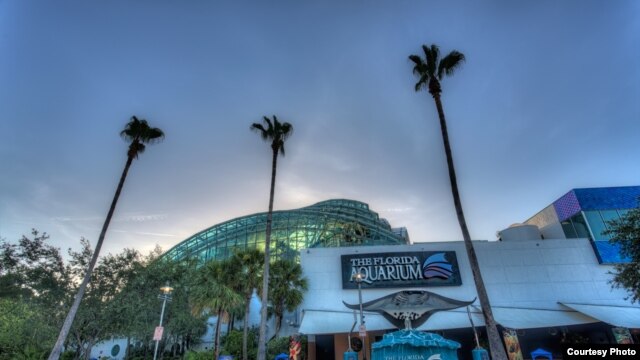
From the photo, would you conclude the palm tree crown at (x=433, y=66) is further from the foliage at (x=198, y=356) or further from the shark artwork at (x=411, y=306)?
the foliage at (x=198, y=356)

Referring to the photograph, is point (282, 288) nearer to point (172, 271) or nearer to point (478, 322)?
point (172, 271)

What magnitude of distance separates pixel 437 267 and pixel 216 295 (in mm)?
17397

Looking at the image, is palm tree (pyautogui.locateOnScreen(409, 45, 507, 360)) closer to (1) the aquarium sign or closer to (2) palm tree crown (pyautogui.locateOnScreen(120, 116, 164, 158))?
(1) the aquarium sign

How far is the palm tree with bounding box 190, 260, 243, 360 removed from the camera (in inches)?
875

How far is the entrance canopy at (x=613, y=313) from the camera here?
779 inches

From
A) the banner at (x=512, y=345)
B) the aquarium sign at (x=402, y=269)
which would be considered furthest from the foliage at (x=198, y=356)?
the banner at (x=512, y=345)

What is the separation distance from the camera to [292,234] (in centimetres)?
4741

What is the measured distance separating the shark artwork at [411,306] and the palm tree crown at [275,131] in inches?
494

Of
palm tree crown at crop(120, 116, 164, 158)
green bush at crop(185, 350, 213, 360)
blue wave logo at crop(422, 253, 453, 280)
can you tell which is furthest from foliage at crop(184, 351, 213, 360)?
blue wave logo at crop(422, 253, 453, 280)

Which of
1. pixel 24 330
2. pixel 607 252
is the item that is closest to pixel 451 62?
pixel 607 252

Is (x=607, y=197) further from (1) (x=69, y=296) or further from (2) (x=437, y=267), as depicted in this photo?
(1) (x=69, y=296)

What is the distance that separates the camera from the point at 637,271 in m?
18.3

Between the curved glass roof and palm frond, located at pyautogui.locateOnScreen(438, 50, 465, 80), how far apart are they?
1068 inches

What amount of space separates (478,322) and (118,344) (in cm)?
4158
